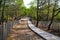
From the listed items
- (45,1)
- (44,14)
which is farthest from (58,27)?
(44,14)

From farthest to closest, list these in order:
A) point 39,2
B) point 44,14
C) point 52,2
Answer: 1. point 44,14
2. point 39,2
3. point 52,2

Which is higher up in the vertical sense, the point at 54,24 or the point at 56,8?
the point at 56,8

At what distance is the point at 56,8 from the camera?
25.3 metres

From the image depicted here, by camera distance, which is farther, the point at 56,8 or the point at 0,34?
the point at 56,8

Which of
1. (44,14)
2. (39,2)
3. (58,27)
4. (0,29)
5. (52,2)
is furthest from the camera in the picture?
(44,14)

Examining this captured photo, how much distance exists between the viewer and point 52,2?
84.5ft

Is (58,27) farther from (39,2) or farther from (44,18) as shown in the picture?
(44,18)

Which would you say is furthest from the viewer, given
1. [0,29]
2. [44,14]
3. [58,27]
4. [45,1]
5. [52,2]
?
[44,14]

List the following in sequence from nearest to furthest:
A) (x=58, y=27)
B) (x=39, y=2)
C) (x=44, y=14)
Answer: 1. (x=58, y=27)
2. (x=39, y=2)
3. (x=44, y=14)

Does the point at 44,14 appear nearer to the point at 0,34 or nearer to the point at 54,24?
the point at 54,24

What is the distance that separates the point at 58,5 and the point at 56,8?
28.3 inches

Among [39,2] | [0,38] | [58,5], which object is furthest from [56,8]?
[0,38]

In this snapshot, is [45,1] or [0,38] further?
[45,1]

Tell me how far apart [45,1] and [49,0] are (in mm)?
2114
